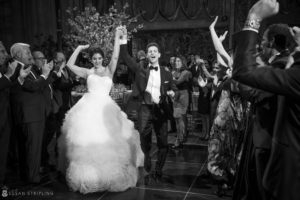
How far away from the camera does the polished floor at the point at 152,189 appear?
3.60m

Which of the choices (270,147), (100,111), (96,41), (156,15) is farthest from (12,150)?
(156,15)

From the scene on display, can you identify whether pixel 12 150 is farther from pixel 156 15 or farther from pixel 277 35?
pixel 156 15

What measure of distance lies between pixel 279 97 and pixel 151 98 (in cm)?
254

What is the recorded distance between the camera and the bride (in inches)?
141

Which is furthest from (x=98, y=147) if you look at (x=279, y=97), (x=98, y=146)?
(x=279, y=97)

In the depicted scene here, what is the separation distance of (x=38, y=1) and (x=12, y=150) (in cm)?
760

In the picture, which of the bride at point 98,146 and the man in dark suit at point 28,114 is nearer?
the bride at point 98,146

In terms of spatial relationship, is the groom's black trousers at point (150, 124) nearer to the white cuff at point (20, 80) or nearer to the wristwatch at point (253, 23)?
the white cuff at point (20, 80)

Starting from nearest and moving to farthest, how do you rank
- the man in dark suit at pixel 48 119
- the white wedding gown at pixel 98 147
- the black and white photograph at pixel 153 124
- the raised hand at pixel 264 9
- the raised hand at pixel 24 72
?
1. the raised hand at pixel 264 9
2. the black and white photograph at pixel 153 124
3. the white wedding gown at pixel 98 147
4. the raised hand at pixel 24 72
5. the man in dark suit at pixel 48 119

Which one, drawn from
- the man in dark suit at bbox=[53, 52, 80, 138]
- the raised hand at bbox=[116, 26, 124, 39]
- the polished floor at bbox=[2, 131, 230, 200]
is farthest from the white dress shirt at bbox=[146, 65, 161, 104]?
the man in dark suit at bbox=[53, 52, 80, 138]

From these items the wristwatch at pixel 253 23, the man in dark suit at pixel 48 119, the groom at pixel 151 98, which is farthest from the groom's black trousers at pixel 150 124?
the wristwatch at pixel 253 23

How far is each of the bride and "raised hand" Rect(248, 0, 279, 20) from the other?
2.62m

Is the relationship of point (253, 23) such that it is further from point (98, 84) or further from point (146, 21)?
point (146, 21)

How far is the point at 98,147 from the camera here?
11.9 feet
